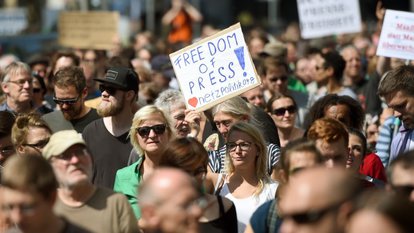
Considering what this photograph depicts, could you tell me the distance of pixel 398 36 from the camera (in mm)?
12422

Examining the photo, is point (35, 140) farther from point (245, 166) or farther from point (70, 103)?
point (70, 103)

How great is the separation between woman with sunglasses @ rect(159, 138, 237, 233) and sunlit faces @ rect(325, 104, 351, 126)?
2806 mm

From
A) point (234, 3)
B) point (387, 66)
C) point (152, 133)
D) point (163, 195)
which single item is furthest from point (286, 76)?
point (234, 3)

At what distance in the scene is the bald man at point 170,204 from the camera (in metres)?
5.62

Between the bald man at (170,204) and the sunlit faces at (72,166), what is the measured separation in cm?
146

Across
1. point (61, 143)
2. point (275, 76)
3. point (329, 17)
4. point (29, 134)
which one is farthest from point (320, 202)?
point (329, 17)

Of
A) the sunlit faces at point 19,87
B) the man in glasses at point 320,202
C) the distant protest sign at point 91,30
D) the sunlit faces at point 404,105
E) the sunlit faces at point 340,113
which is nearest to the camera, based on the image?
the man in glasses at point 320,202

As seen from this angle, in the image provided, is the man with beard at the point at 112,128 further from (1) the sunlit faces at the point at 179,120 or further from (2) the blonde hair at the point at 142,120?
(2) the blonde hair at the point at 142,120

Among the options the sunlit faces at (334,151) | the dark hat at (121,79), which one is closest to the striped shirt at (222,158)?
the sunlit faces at (334,151)

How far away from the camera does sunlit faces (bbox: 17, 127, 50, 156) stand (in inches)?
358

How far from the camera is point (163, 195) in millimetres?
5637

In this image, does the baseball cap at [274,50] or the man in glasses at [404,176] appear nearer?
the man in glasses at [404,176]

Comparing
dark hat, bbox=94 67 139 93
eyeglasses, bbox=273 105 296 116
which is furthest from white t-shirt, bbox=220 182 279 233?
eyeglasses, bbox=273 105 296 116

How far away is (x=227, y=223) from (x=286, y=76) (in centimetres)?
601
